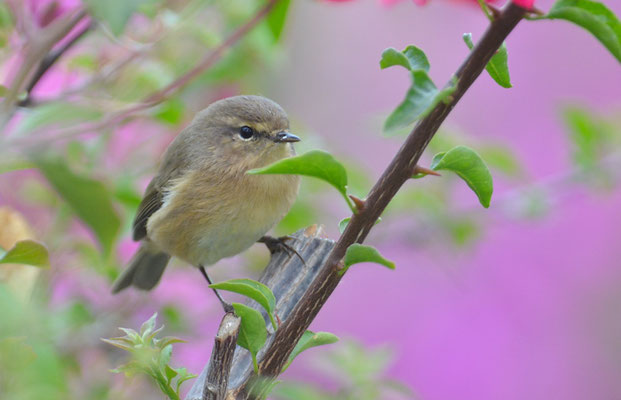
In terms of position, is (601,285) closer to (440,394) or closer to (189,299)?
(440,394)

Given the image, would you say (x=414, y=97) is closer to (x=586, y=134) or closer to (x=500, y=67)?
(x=500, y=67)

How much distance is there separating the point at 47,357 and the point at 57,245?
3.41 ft

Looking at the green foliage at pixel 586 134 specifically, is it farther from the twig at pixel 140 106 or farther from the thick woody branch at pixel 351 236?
the thick woody branch at pixel 351 236

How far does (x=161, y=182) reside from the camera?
2613mm

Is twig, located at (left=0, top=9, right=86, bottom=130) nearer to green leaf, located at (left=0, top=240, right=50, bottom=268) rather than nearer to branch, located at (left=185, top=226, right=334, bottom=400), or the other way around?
green leaf, located at (left=0, top=240, right=50, bottom=268)

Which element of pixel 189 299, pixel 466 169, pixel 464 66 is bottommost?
pixel 189 299

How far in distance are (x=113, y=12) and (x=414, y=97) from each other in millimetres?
562

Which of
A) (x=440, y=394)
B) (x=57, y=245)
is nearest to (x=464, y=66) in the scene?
(x=57, y=245)

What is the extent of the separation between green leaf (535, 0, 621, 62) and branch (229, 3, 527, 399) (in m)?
0.05

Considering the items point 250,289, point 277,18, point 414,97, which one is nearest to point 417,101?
point 414,97

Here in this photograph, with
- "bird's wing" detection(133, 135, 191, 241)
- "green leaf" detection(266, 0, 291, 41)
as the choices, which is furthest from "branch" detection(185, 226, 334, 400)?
"bird's wing" detection(133, 135, 191, 241)

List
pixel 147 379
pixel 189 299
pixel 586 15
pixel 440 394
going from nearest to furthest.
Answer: pixel 586 15, pixel 147 379, pixel 189 299, pixel 440 394

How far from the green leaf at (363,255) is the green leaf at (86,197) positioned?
621 mm

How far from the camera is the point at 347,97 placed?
5.85 m
